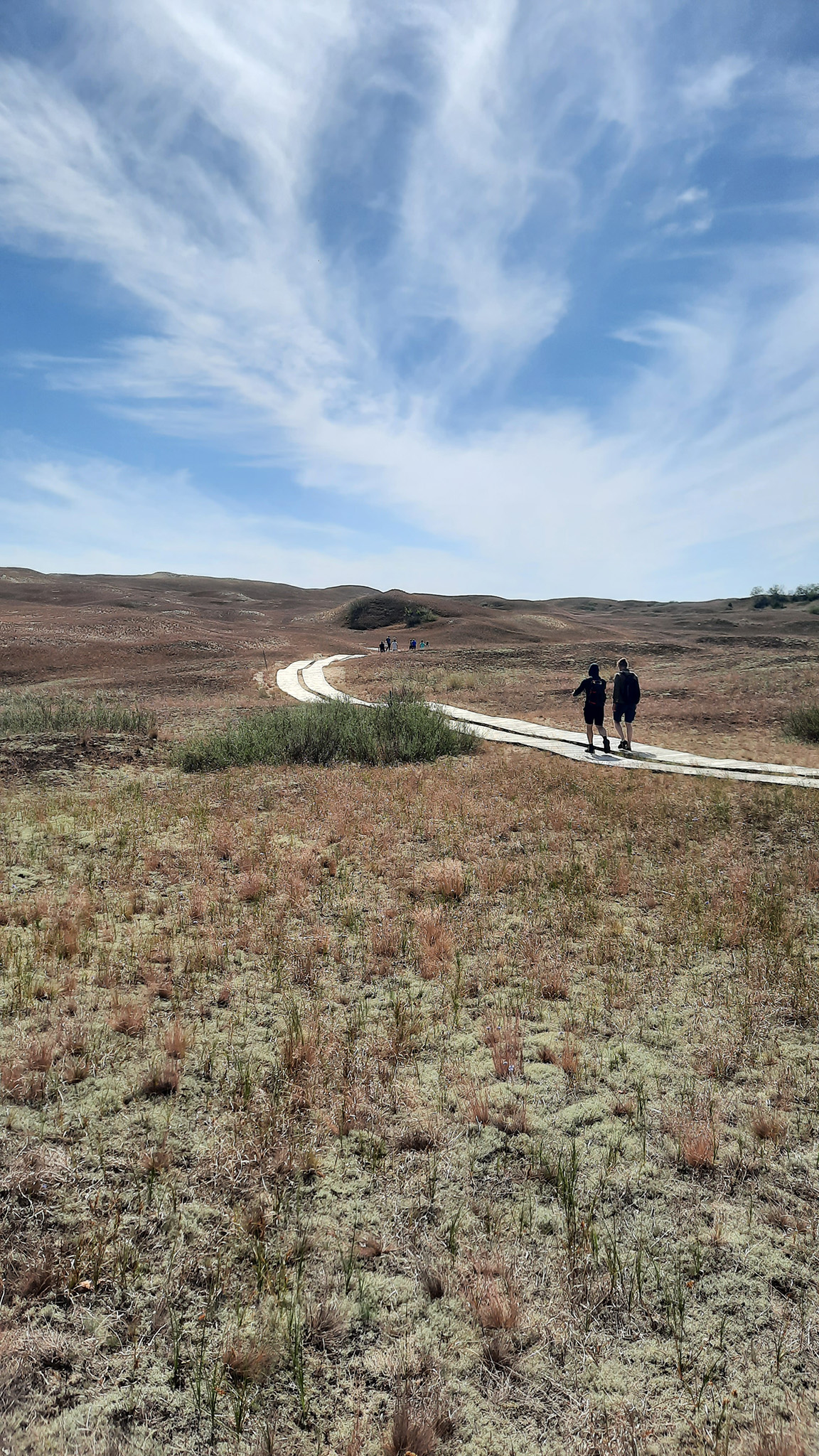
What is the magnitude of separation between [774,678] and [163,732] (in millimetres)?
20984

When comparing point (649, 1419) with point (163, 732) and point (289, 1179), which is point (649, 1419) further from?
point (163, 732)

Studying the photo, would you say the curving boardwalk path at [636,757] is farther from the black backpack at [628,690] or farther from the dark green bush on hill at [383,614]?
the dark green bush on hill at [383,614]

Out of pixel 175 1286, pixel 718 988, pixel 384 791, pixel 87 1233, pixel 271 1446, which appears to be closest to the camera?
pixel 271 1446

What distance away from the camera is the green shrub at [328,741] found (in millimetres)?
14070

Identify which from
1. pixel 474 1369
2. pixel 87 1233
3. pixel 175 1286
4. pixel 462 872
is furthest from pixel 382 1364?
pixel 462 872

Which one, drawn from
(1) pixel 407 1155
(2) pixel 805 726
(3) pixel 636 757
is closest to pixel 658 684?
(2) pixel 805 726

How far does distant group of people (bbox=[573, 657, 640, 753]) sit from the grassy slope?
288 inches

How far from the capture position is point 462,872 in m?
8.09

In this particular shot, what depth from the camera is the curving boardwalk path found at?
12375mm

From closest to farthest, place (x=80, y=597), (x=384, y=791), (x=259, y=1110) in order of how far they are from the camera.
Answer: (x=259, y=1110), (x=384, y=791), (x=80, y=597)

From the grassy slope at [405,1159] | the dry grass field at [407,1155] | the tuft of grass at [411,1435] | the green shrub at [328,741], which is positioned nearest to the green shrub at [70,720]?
the green shrub at [328,741]

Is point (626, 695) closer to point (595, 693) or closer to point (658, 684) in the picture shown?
point (595, 693)

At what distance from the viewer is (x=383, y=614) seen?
75312mm

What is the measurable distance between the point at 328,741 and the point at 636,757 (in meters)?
6.73
